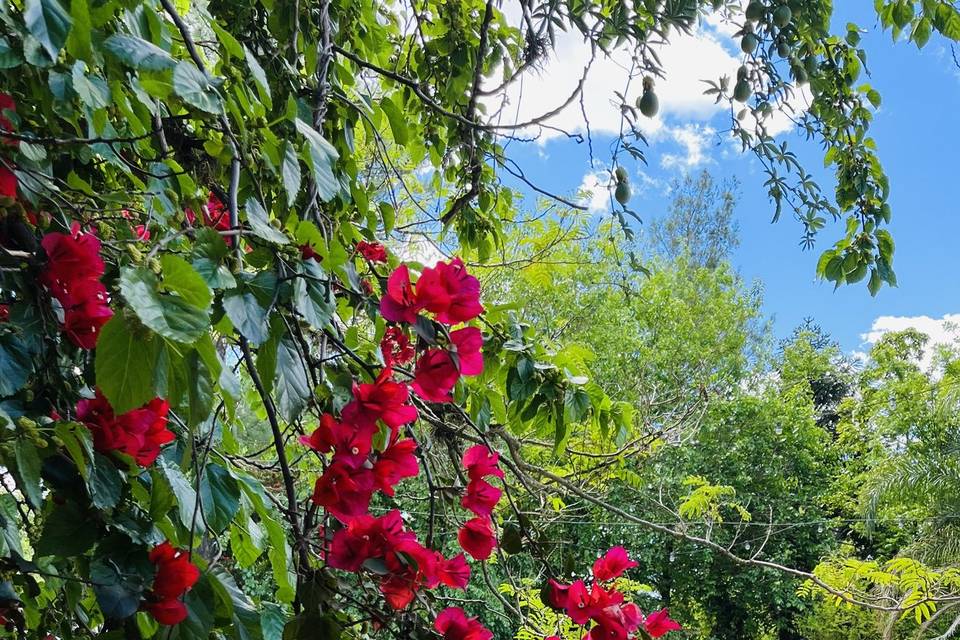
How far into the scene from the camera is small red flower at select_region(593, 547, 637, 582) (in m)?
0.74

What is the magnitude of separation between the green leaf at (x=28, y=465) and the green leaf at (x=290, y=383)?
15cm

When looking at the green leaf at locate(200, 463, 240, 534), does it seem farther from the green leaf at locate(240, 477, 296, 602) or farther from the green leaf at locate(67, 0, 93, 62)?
the green leaf at locate(67, 0, 93, 62)

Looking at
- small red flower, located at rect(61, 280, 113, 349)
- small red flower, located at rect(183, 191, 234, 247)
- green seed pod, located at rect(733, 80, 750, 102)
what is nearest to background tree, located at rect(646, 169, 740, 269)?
green seed pod, located at rect(733, 80, 750, 102)

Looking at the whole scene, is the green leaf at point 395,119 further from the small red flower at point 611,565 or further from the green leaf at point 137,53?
the small red flower at point 611,565

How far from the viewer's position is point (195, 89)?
0.50m

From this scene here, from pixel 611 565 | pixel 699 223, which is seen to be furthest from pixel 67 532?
pixel 699 223

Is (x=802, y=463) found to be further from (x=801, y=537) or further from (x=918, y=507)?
(x=918, y=507)

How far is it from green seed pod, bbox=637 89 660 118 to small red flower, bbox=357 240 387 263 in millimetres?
422

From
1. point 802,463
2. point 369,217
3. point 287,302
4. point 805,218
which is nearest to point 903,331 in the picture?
point 802,463

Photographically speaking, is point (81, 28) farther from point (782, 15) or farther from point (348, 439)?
point (782, 15)

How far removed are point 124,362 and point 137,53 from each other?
0.25 meters

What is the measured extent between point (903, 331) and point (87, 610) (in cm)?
786

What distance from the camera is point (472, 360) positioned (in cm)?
56

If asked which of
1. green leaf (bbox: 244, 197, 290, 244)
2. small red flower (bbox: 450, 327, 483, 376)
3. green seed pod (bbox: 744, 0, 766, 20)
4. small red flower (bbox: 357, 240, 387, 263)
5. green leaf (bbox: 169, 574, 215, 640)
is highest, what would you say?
green seed pod (bbox: 744, 0, 766, 20)
